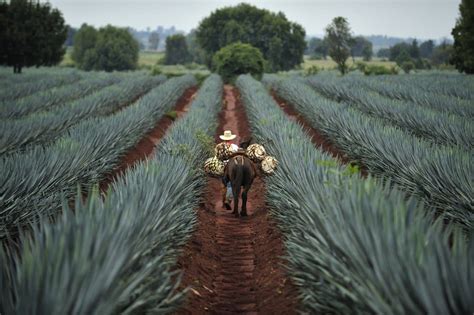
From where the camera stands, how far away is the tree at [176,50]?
118 meters

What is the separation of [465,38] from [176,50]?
3517 inches

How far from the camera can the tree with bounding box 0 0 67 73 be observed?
36.7m

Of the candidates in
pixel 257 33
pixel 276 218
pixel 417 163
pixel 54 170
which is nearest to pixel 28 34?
pixel 54 170

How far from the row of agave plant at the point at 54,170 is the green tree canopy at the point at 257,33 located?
206ft

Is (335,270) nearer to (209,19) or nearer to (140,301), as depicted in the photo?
(140,301)

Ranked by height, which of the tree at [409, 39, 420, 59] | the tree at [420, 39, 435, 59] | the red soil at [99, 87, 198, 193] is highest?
the tree at [420, 39, 435, 59]

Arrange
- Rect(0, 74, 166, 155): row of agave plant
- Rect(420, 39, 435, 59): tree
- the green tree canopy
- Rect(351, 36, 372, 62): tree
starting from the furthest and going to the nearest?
Rect(420, 39, 435, 59): tree
Rect(351, 36, 372, 62): tree
the green tree canopy
Rect(0, 74, 166, 155): row of agave plant

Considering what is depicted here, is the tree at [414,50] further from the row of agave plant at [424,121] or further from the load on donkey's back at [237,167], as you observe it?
the load on donkey's back at [237,167]

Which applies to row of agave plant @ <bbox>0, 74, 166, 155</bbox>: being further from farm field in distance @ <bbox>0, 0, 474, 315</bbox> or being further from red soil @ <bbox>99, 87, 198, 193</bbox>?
red soil @ <bbox>99, 87, 198, 193</bbox>

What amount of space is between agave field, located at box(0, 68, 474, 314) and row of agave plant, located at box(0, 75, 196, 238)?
0.10 feet

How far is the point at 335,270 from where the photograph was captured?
401 centimetres

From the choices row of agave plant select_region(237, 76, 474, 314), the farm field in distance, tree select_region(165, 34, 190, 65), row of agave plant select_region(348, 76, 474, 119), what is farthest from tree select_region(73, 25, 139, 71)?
row of agave plant select_region(237, 76, 474, 314)

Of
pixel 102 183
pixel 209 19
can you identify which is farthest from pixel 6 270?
pixel 209 19

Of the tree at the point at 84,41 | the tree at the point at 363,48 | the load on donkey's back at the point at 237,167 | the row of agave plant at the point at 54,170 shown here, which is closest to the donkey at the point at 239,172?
the load on donkey's back at the point at 237,167
